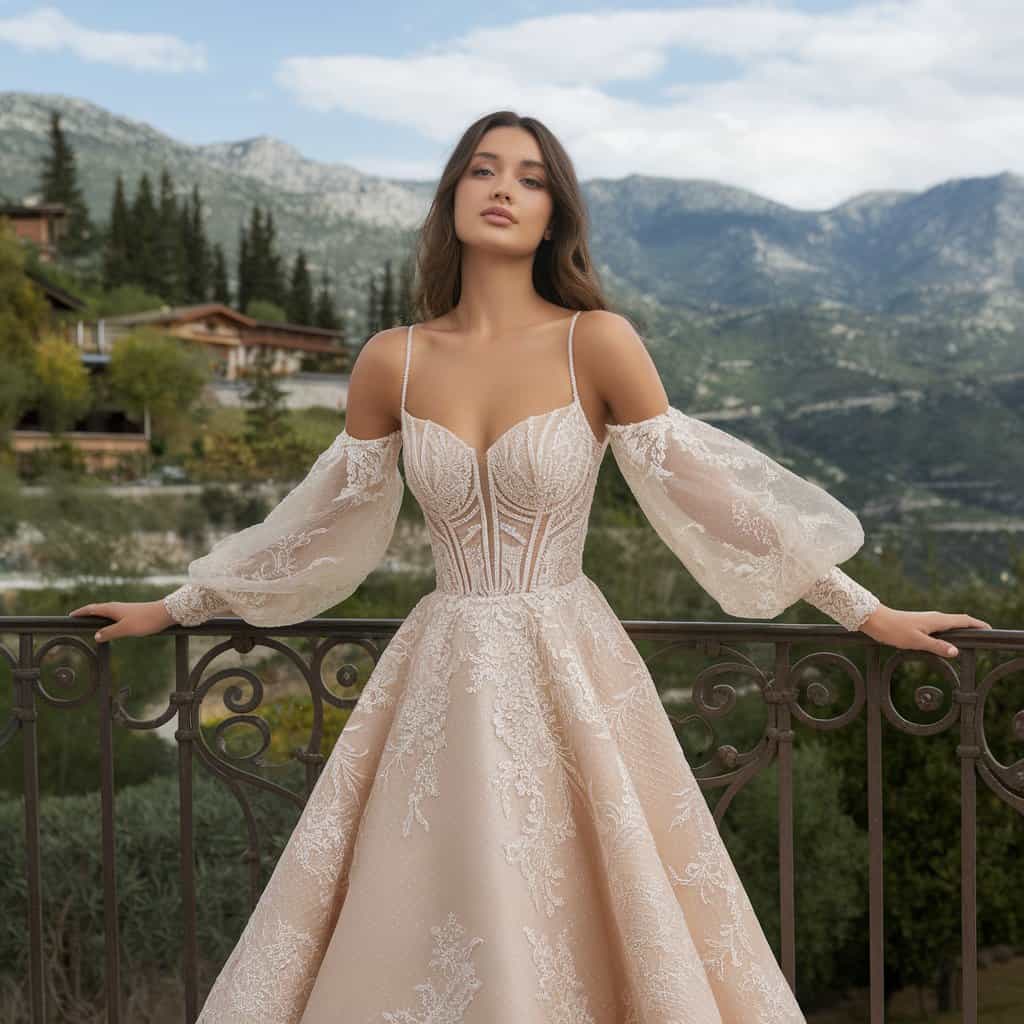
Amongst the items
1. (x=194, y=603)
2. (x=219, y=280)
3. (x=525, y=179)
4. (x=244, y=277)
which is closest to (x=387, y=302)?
(x=244, y=277)

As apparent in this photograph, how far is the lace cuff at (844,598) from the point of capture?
2084mm

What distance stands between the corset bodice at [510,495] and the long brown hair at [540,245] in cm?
22

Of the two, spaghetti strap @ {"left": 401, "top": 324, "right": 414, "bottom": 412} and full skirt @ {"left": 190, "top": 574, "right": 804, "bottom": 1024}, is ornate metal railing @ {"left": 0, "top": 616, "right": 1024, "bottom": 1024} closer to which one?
full skirt @ {"left": 190, "top": 574, "right": 804, "bottom": 1024}

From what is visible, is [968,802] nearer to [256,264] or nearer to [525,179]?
[525,179]

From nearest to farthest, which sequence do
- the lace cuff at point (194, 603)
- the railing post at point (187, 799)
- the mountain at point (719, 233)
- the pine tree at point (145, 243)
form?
the lace cuff at point (194, 603) → the railing post at point (187, 799) → the pine tree at point (145, 243) → the mountain at point (719, 233)

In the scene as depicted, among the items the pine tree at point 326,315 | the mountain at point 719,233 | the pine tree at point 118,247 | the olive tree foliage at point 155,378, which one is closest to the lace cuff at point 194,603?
the olive tree foliage at point 155,378

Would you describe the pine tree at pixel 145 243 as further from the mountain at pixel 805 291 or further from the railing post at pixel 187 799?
the railing post at pixel 187 799

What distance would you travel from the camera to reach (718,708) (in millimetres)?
2242

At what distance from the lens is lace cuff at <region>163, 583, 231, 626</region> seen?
234 cm

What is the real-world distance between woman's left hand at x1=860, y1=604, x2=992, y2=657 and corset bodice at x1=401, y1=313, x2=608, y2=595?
0.55 metres

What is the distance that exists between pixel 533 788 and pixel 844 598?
2.17 feet

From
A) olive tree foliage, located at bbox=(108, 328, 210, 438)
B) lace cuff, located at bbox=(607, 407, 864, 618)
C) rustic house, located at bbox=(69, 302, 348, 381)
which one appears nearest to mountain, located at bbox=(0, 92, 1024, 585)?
rustic house, located at bbox=(69, 302, 348, 381)

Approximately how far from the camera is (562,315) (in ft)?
7.09

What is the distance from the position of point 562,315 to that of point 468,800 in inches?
34.9
